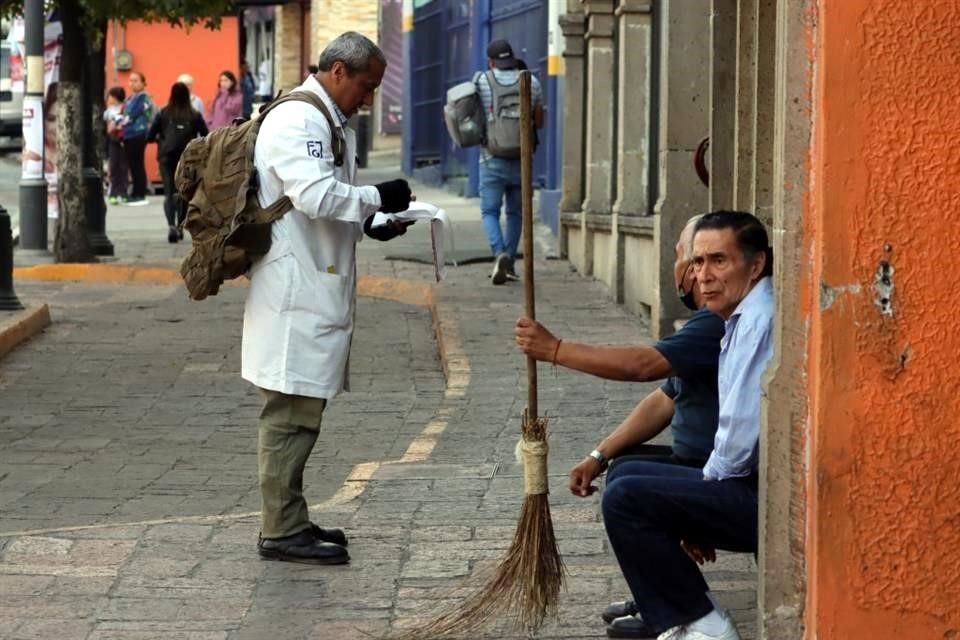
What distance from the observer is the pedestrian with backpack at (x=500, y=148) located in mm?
15570

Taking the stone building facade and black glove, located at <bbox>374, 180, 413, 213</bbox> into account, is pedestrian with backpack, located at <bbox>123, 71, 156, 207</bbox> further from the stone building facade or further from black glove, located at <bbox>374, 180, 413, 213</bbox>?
the stone building facade

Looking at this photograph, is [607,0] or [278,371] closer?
[278,371]

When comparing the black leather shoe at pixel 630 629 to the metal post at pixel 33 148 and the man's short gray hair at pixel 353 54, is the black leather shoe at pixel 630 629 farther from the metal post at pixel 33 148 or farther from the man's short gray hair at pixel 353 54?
the metal post at pixel 33 148

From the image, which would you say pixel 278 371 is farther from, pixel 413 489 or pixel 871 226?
pixel 871 226

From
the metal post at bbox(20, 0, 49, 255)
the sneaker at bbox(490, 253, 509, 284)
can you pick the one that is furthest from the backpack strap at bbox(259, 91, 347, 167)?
the metal post at bbox(20, 0, 49, 255)

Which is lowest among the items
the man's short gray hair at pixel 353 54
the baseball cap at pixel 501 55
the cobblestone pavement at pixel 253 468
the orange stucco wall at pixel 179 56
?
the cobblestone pavement at pixel 253 468

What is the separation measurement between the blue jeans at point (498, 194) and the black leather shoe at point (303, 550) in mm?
8867

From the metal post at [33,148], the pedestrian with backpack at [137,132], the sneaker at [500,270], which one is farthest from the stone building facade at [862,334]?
the pedestrian with backpack at [137,132]

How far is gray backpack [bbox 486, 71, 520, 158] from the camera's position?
51.0 feet

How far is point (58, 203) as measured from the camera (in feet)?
58.9

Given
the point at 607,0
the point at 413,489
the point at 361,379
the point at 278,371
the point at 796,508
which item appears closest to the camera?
the point at 796,508

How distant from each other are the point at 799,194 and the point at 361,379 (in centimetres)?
750

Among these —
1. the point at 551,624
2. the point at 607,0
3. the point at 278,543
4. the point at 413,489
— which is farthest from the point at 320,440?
the point at 607,0

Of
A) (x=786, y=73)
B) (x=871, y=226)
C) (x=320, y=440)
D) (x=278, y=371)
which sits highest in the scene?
(x=786, y=73)
